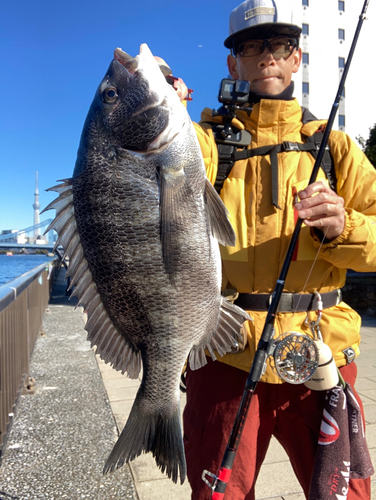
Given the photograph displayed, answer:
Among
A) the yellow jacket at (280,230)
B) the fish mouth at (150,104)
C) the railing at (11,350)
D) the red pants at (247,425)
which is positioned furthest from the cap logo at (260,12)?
the railing at (11,350)

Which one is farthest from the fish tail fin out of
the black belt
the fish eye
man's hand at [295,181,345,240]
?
the fish eye

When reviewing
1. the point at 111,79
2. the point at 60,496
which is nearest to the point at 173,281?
the point at 111,79

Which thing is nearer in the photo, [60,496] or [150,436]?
[150,436]

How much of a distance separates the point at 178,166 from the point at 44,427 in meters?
3.52

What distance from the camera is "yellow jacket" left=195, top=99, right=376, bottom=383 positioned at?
6.49 feet

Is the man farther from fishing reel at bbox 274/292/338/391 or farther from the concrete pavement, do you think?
the concrete pavement

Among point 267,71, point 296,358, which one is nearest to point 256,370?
point 296,358

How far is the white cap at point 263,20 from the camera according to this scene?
2.05m

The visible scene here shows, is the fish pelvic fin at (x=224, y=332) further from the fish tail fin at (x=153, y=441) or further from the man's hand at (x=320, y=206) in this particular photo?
the man's hand at (x=320, y=206)

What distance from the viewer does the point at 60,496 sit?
9.73ft

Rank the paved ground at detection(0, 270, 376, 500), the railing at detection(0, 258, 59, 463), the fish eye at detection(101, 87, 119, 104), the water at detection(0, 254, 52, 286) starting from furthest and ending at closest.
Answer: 1. the water at detection(0, 254, 52, 286)
2. the railing at detection(0, 258, 59, 463)
3. the paved ground at detection(0, 270, 376, 500)
4. the fish eye at detection(101, 87, 119, 104)

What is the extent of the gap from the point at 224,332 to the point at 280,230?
0.61 m

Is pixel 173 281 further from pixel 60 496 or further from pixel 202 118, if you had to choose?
pixel 60 496

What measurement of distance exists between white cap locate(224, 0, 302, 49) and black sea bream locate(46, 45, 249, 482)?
28.2 inches
